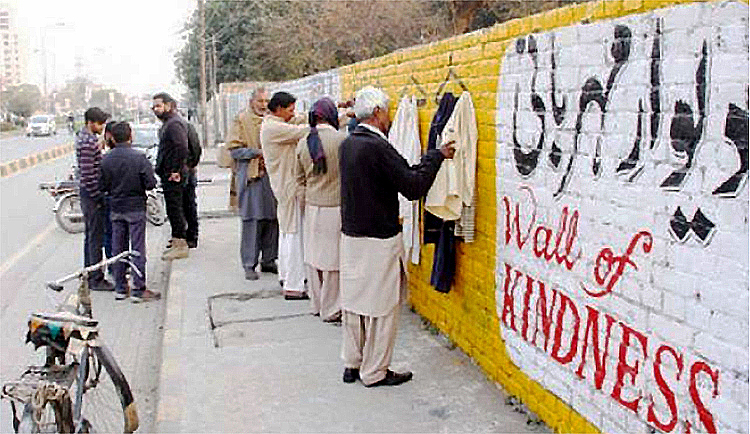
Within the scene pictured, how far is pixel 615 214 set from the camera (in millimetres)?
3520

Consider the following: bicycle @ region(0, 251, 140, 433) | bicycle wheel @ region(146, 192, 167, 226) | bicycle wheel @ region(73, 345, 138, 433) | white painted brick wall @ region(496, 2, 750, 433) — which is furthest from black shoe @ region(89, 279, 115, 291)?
white painted brick wall @ region(496, 2, 750, 433)

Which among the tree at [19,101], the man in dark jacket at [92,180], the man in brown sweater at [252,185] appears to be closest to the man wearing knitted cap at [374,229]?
the man in brown sweater at [252,185]

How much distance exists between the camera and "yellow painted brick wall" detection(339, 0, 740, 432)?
414cm

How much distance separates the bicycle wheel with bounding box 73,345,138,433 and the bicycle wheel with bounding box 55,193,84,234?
7.97 metres

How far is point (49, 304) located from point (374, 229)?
4662 millimetres

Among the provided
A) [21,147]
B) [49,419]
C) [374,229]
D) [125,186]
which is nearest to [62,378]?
[49,419]

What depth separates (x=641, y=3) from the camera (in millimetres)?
3291

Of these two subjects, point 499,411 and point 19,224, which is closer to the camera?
point 499,411

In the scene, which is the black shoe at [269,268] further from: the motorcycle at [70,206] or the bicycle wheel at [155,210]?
the bicycle wheel at [155,210]

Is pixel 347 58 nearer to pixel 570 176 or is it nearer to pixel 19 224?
pixel 19 224

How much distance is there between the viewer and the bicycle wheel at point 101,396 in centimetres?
431

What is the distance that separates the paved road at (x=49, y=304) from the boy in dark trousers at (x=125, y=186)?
616 millimetres

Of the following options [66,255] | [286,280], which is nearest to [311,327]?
[286,280]

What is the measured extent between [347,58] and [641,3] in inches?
909
